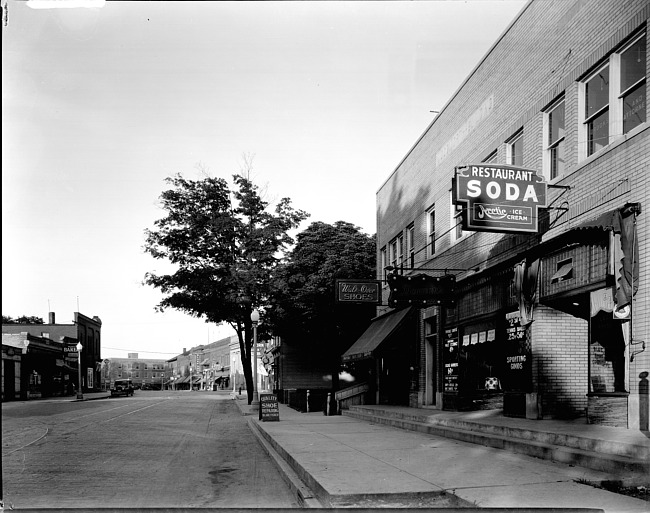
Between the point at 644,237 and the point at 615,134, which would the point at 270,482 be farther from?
the point at 615,134

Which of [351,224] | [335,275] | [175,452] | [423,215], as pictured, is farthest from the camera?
[351,224]

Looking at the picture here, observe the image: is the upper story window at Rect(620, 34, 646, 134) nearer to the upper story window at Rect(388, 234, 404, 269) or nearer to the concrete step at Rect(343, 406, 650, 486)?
the concrete step at Rect(343, 406, 650, 486)

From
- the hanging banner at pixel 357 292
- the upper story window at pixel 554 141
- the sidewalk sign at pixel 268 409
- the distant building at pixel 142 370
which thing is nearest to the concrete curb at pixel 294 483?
the sidewalk sign at pixel 268 409

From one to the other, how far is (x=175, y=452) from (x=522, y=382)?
732 centimetres

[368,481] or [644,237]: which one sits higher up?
[644,237]

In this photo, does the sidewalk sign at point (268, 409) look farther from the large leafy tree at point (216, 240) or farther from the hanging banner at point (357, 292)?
the large leafy tree at point (216, 240)

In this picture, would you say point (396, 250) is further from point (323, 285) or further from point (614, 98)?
point (614, 98)

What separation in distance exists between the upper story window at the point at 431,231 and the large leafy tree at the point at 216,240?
13.1m

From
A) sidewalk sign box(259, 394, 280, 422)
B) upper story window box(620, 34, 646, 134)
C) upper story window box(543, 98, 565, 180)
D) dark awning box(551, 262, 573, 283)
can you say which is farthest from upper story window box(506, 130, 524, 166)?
sidewalk sign box(259, 394, 280, 422)

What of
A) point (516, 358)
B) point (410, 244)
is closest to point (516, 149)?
point (516, 358)

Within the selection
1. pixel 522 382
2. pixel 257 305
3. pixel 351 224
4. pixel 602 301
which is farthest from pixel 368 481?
pixel 351 224

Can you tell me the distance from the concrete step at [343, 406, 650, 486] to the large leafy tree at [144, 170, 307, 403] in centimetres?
1963

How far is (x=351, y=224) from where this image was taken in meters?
41.6

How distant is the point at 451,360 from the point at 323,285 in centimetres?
1820
